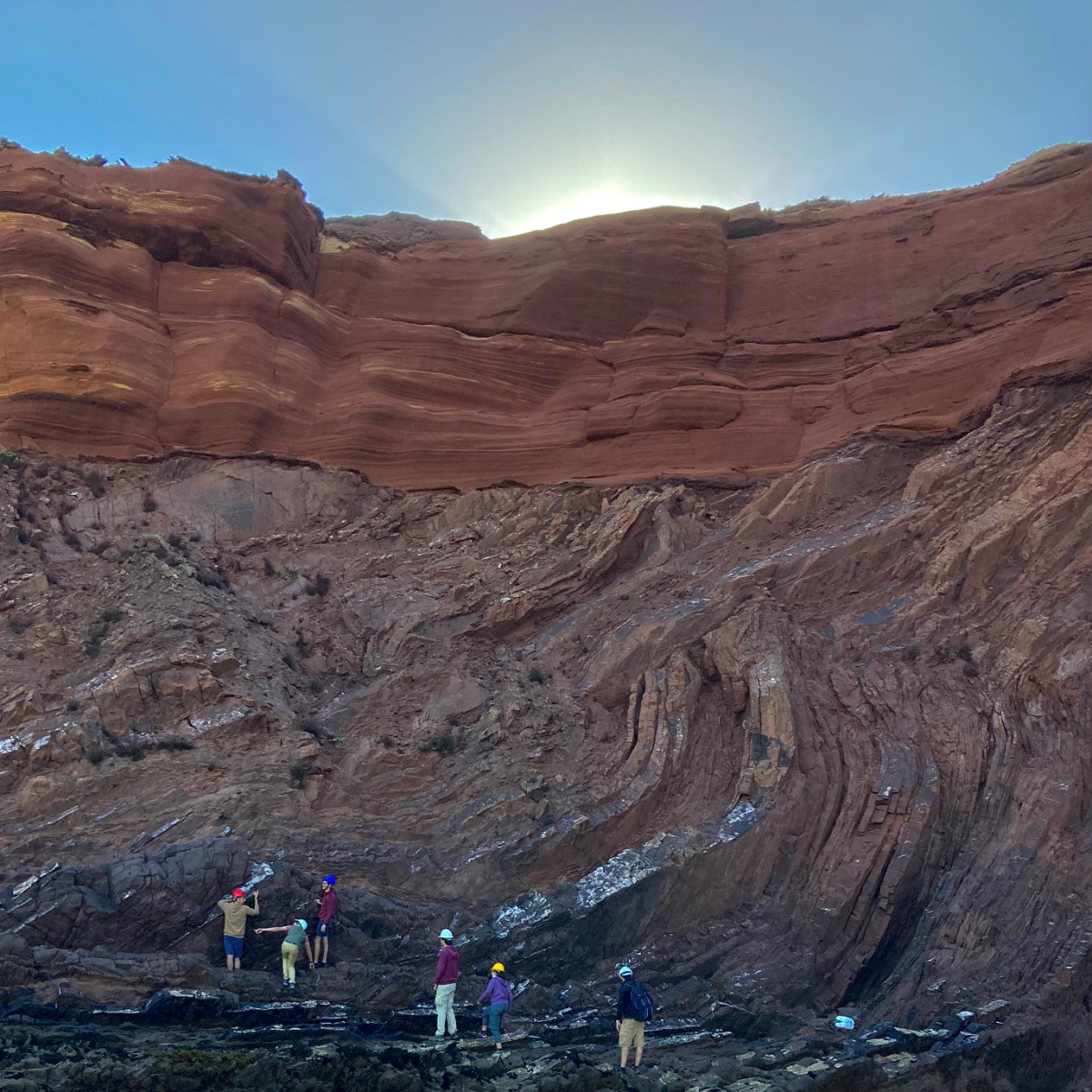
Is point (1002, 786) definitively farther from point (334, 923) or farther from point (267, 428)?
point (267, 428)

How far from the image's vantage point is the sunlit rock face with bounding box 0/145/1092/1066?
1207cm

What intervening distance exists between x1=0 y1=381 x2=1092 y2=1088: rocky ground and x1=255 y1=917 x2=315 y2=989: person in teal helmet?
38cm

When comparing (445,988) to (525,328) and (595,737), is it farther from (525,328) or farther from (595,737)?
(525,328)

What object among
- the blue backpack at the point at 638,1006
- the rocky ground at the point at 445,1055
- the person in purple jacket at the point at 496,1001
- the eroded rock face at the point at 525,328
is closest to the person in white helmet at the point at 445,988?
the rocky ground at the point at 445,1055

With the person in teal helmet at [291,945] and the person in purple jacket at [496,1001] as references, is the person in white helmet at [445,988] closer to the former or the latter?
the person in purple jacket at [496,1001]

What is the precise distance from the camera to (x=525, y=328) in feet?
79.0

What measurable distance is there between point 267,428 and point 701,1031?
1517 centimetres

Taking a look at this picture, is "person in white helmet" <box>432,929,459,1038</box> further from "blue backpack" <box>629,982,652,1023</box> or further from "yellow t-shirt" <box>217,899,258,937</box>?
"yellow t-shirt" <box>217,899,258,937</box>

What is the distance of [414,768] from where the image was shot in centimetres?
1435

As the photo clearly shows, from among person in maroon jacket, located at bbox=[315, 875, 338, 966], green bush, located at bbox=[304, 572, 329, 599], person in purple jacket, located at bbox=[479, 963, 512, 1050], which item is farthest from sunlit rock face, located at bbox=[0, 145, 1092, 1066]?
person in purple jacket, located at bbox=[479, 963, 512, 1050]

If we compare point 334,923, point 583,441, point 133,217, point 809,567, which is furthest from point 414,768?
point 133,217

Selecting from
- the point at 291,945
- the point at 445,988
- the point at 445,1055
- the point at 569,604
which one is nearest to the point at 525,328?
the point at 569,604

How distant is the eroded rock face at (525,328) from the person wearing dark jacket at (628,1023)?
12542 mm

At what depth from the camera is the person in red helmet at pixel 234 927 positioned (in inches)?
425
